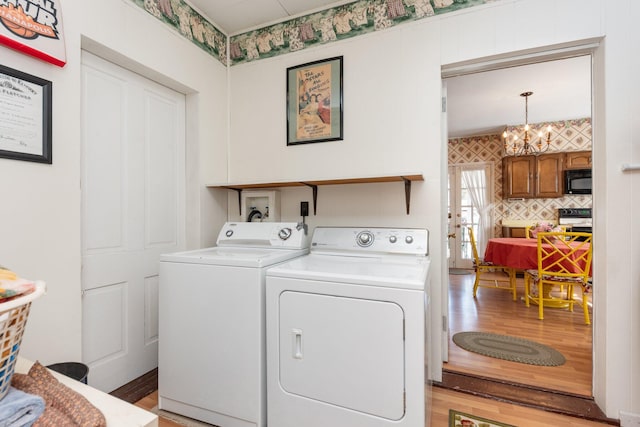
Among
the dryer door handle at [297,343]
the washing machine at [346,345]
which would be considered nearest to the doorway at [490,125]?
the washing machine at [346,345]

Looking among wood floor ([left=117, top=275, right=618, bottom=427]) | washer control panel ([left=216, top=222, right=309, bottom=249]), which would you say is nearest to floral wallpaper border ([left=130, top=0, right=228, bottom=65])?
washer control panel ([left=216, top=222, right=309, bottom=249])

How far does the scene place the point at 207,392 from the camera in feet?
5.43

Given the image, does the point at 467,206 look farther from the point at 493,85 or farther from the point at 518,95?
the point at 493,85

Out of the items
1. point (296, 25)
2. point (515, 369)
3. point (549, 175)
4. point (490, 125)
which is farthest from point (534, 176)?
point (296, 25)

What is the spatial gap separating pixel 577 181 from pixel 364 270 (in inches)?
209

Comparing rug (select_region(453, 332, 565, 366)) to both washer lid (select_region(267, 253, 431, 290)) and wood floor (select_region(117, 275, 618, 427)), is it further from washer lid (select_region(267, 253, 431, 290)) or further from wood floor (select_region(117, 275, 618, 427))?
washer lid (select_region(267, 253, 431, 290))

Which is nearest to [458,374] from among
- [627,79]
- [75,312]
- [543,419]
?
[543,419]

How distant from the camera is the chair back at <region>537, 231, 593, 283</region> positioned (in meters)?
3.13

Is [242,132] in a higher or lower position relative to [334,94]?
lower

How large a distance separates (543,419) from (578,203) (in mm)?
4802

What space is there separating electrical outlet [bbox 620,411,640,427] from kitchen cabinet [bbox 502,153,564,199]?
4364mm

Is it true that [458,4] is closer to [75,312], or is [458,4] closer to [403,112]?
[403,112]

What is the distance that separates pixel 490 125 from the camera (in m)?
5.41

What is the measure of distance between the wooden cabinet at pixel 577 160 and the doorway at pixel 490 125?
54cm
